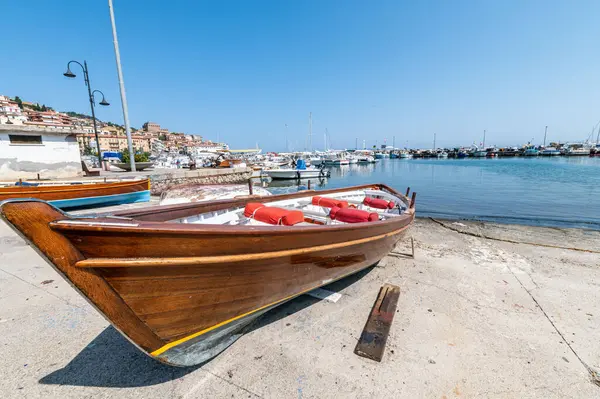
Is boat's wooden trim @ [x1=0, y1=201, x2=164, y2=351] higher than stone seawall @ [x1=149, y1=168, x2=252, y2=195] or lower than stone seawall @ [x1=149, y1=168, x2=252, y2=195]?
higher

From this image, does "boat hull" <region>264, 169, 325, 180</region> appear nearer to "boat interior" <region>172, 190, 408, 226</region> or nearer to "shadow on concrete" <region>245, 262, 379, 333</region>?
"boat interior" <region>172, 190, 408, 226</region>

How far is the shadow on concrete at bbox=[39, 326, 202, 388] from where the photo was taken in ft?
8.34

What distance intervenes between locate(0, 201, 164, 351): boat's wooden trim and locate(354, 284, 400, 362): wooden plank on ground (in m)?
2.47

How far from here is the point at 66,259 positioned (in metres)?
1.84

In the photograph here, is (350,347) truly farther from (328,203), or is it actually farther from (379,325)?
(328,203)

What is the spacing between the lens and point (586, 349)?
10.2ft

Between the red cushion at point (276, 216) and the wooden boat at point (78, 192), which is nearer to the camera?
the red cushion at point (276, 216)

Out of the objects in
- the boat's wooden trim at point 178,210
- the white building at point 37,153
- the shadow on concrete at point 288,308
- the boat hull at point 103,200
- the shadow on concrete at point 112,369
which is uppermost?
the white building at point 37,153

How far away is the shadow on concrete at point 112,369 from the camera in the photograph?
254 cm

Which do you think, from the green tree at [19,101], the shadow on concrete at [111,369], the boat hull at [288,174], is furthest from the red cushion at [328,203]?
the green tree at [19,101]

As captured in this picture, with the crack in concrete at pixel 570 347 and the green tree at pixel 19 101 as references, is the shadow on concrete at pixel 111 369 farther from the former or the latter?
the green tree at pixel 19 101

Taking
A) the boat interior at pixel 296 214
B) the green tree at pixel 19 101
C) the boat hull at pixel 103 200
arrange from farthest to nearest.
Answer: the green tree at pixel 19 101 < the boat hull at pixel 103 200 < the boat interior at pixel 296 214

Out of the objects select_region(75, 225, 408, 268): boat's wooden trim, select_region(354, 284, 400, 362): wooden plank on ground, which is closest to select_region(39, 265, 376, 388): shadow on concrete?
select_region(75, 225, 408, 268): boat's wooden trim

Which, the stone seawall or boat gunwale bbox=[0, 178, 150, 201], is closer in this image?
boat gunwale bbox=[0, 178, 150, 201]
